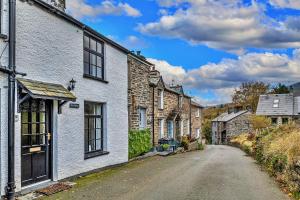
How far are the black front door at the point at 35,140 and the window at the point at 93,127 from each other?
2645mm

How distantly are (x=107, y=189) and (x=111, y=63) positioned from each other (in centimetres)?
650

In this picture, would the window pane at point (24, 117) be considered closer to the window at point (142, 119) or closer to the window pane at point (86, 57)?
the window pane at point (86, 57)

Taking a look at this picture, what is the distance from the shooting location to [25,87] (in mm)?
9195

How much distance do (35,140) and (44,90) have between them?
4.87 feet

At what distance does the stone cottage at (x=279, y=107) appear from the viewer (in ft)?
205

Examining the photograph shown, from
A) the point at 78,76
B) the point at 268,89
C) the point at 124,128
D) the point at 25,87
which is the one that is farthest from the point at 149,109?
the point at 268,89

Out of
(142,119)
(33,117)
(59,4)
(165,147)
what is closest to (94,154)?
(33,117)

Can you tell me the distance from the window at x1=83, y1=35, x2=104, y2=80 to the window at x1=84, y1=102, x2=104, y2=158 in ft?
3.89

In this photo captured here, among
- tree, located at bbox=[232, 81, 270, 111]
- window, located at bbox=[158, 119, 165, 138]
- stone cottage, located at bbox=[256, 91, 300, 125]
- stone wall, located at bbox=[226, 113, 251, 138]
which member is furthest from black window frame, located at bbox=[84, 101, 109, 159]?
tree, located at bbox=[232, 81, 270, 111]

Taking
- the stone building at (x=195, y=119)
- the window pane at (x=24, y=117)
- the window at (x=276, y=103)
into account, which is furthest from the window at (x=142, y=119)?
the window at (x=276, y=103)

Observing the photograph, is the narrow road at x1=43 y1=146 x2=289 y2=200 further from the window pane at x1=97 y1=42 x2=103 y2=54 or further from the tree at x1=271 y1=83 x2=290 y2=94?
the tree at x1=271 y1=83 x2=290 y2=94

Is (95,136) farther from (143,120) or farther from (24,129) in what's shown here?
(143,120)

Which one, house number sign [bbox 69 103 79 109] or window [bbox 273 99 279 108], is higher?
window [bbox 273 99 279 108]

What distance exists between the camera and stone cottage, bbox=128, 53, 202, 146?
20.4m
